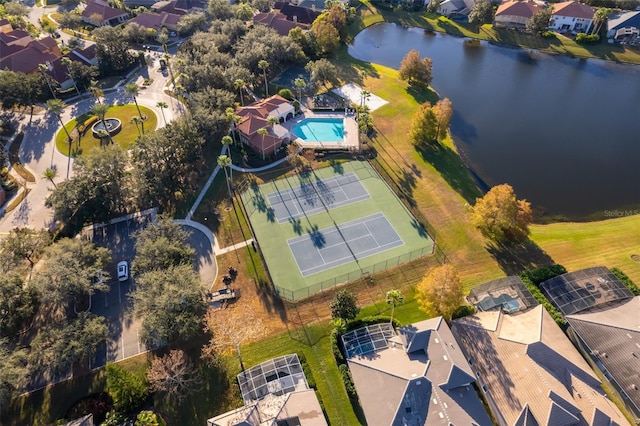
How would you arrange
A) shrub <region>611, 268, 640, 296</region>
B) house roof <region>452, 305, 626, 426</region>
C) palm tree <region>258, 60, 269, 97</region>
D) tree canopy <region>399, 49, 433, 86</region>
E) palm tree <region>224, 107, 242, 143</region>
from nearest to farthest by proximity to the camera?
1. house roof <region>452, 305, 626, 426</region>
2. shrub <region>611, 268, 640, 296</region>
3. palm tree <region>224, 107, 242, 143</region>
4. palm tree <region>258, 60, 269, 97</region>
5. tree canopy <region>399, 49, 433, 86</region>

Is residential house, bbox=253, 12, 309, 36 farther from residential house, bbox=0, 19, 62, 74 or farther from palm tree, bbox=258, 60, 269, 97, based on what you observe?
residential house, bbox=0, 19, 62, 74

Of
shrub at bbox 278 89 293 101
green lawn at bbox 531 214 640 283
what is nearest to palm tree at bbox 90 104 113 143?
shrub at bbox 278 89 293 101

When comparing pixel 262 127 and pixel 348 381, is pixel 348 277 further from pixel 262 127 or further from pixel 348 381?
pixel 262 127

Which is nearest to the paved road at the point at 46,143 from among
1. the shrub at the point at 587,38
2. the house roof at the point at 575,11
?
the shrub at the point at 587,38

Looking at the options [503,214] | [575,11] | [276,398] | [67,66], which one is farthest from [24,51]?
[575,11]

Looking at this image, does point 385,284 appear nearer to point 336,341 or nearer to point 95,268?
point 336,341

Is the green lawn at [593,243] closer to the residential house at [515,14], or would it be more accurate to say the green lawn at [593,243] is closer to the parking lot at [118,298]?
the parking lot at [118,298]

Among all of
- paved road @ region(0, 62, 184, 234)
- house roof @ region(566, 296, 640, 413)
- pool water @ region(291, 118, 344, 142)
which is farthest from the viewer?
pool water @ region(291, 118, 344, 142)
